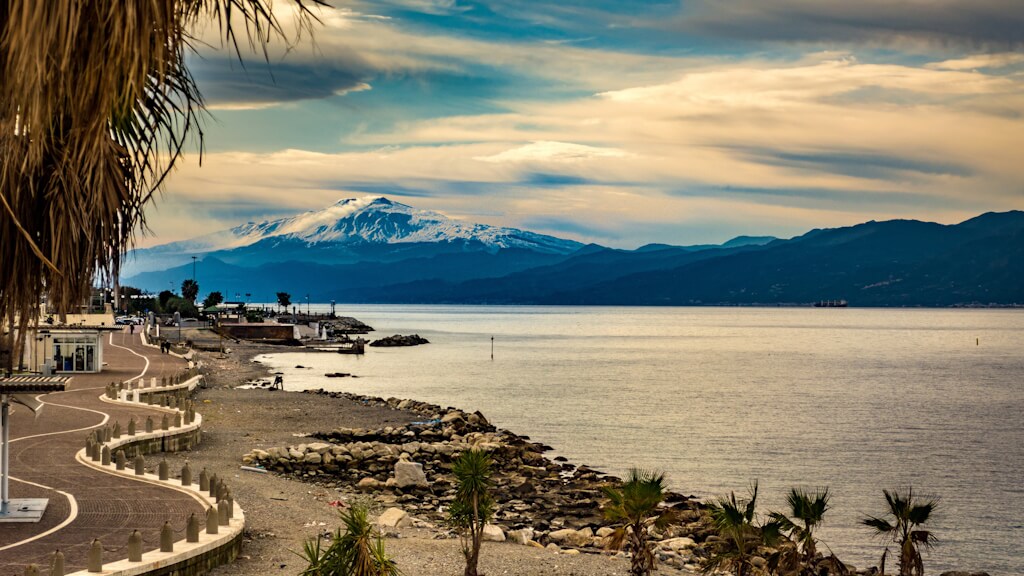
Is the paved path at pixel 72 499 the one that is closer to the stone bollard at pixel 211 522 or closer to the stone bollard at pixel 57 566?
the stone bollard at pixel 211 522

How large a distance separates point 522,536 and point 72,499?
11.6 m

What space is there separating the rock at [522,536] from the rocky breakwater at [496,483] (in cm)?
3

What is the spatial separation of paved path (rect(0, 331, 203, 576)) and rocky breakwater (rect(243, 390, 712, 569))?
6259 mm

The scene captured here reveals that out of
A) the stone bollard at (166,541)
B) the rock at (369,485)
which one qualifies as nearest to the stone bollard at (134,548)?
the stone bollard at (166,541)

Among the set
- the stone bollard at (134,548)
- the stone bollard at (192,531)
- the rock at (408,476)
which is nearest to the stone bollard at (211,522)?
the stone bollard at (192,531)

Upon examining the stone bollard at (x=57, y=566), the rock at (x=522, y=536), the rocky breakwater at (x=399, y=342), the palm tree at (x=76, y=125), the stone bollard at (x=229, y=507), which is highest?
the palm tree at (x=76, y=125)

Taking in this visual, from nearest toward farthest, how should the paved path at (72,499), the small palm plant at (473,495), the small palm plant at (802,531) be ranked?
1. the small palm plant at (802,531)
2. the paved path at (72,499)
3. the small palm plant at (473,495)

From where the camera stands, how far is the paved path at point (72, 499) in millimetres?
17625

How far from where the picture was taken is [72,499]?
71.1 ft

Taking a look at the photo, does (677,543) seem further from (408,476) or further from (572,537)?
(408,476)

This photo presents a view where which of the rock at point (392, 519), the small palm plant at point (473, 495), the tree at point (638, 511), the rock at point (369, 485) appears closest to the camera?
the tree at point (638, 511)

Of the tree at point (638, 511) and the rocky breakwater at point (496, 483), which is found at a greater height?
the tree at point (638, 511)

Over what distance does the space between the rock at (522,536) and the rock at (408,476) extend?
763 cm

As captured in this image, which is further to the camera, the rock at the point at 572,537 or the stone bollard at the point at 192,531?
the rock at the point at 572,537
